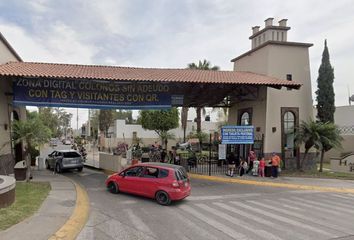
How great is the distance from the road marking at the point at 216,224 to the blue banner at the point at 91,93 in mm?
10181

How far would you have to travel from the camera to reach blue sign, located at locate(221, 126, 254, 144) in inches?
814

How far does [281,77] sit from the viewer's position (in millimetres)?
23203

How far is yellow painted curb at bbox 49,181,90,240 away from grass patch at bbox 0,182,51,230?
48.6 inches

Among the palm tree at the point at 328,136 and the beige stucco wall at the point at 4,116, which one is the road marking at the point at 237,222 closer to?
the palm tree at the point at 328,136

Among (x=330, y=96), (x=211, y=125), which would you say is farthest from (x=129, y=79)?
(x=211, y=125)

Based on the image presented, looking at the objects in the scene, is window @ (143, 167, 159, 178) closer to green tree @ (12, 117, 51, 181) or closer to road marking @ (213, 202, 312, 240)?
road marking @ (213, 202, 312, 240)

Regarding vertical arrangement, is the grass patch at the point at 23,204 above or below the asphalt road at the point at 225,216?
above

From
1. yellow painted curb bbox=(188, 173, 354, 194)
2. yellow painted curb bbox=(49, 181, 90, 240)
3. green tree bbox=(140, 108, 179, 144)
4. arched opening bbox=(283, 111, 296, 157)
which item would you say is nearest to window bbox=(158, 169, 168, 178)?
yellow painted curb bbox=(49, 181, 90, 240)

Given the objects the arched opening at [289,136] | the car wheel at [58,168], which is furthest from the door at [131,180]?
the arched opening at [289,136]

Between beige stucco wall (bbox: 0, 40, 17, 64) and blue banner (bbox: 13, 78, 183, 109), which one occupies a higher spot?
beige stucco wall (bbox: 0, 40, 17, 64)

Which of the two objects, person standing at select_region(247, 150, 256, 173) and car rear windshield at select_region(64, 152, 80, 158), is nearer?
person standing at select_region(247, 150, 256, 173)

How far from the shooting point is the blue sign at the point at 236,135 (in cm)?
2069

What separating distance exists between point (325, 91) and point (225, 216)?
1802 centimetres

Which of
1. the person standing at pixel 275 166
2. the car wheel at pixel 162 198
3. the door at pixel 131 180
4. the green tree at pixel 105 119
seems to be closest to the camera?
the car wheel at pixel 162 198
